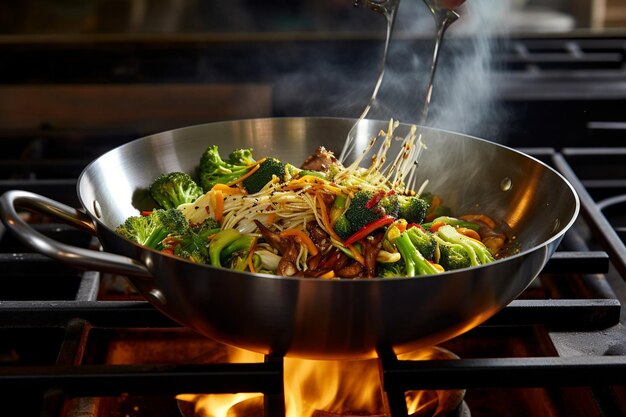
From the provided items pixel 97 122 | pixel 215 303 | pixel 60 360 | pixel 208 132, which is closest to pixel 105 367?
pixel 60 360

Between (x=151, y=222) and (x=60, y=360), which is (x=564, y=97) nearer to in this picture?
(x=151, y=222)

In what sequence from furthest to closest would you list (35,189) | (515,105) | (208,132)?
(515,105) < (35,189) < (208,132)

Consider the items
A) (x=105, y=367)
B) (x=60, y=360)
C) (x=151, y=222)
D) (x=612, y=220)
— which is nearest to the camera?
(x=105, y=367)

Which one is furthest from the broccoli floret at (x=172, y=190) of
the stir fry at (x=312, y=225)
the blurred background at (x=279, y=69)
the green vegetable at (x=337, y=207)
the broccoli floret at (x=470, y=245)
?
the blurred background at (x=279, y=69)

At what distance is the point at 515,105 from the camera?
2.70 m

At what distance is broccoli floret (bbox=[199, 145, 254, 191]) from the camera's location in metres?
1.68

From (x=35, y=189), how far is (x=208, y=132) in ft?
1.78

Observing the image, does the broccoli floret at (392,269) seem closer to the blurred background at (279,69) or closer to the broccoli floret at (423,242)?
the broccoli floret at (423,242)

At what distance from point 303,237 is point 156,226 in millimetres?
308

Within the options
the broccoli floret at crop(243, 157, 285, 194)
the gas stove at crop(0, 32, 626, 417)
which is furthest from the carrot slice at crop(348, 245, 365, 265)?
the broccoli floret at crop(243, 157, 285, 194)

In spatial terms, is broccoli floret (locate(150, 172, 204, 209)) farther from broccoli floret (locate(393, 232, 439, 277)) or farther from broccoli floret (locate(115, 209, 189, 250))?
broccoli floret (locate(393, 232, 439, 277))

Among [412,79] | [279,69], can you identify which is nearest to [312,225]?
[412,79]

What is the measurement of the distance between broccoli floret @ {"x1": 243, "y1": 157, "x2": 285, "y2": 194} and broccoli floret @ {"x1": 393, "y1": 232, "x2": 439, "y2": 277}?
1.21ft

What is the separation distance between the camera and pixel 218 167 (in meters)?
1.71
